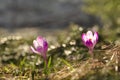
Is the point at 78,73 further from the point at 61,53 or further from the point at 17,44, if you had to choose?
the point at 17,44

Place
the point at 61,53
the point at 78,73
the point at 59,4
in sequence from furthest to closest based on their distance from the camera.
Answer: the point at 59,4 < the point at 61,53 < the point at 78,73

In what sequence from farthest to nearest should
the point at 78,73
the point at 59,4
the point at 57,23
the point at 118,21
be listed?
the point at 59,4 < the point at 57,23 < the point at 118,21 < the point at 78,73

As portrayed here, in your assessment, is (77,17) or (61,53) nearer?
(61,53)

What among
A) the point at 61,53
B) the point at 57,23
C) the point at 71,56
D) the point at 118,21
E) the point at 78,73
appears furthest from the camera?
the point at 57,23

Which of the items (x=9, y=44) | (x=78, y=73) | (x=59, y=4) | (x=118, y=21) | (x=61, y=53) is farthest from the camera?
(x=59, y=4)

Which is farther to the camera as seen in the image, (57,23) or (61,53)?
(57,23)

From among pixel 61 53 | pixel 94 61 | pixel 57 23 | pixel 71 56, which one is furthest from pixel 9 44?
pixel 57 23

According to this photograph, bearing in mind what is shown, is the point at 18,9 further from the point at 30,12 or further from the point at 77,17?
the point at 77,17

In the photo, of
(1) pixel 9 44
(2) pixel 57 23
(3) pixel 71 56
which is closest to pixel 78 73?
(3) pixel 71 56
